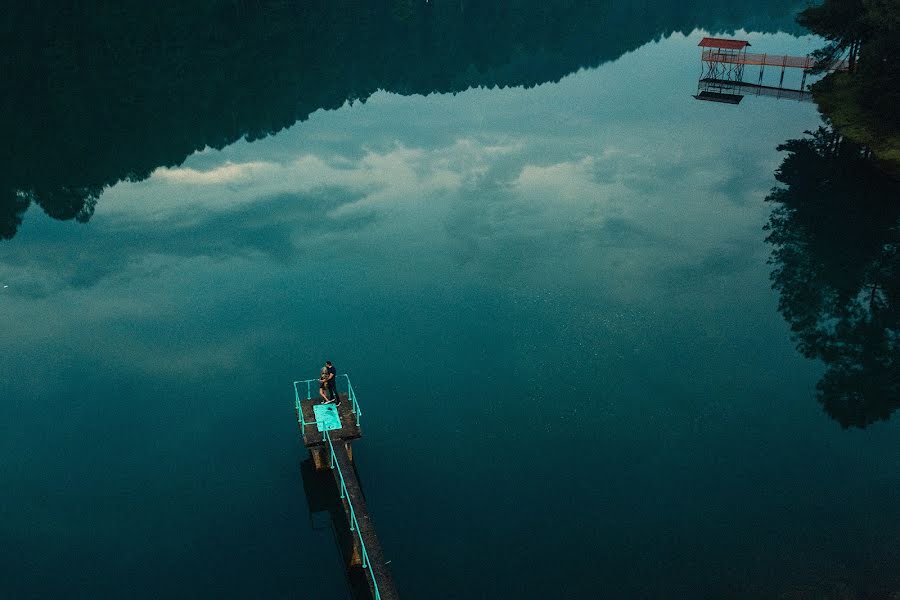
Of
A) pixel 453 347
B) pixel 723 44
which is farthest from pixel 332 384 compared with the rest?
pixel 723 44

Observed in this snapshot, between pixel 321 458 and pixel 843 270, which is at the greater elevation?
pixel 843 270

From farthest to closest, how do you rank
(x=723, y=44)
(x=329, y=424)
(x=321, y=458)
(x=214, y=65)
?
(x=214, y=65), (x=723, y=44), (x=321, y=458), (x=329, y=424)

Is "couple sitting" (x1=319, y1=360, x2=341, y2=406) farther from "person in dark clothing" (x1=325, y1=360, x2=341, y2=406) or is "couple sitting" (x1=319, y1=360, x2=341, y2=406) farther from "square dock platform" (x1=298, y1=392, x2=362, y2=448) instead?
"square dock platform" (x1=298, y1=392, x2=362, y2=448)

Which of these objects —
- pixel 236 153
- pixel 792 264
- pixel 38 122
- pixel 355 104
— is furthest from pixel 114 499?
pixel 355 104

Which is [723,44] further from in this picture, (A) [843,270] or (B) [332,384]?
(B) [332,384]

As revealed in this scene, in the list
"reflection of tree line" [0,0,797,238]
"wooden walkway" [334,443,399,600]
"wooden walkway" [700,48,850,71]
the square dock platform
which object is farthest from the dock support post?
"wooden walkway" [700,48,850,71]

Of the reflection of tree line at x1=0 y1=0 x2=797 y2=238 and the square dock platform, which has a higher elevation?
the reflection of tree line at x1=0 y1=0 x2=797 y2=238
